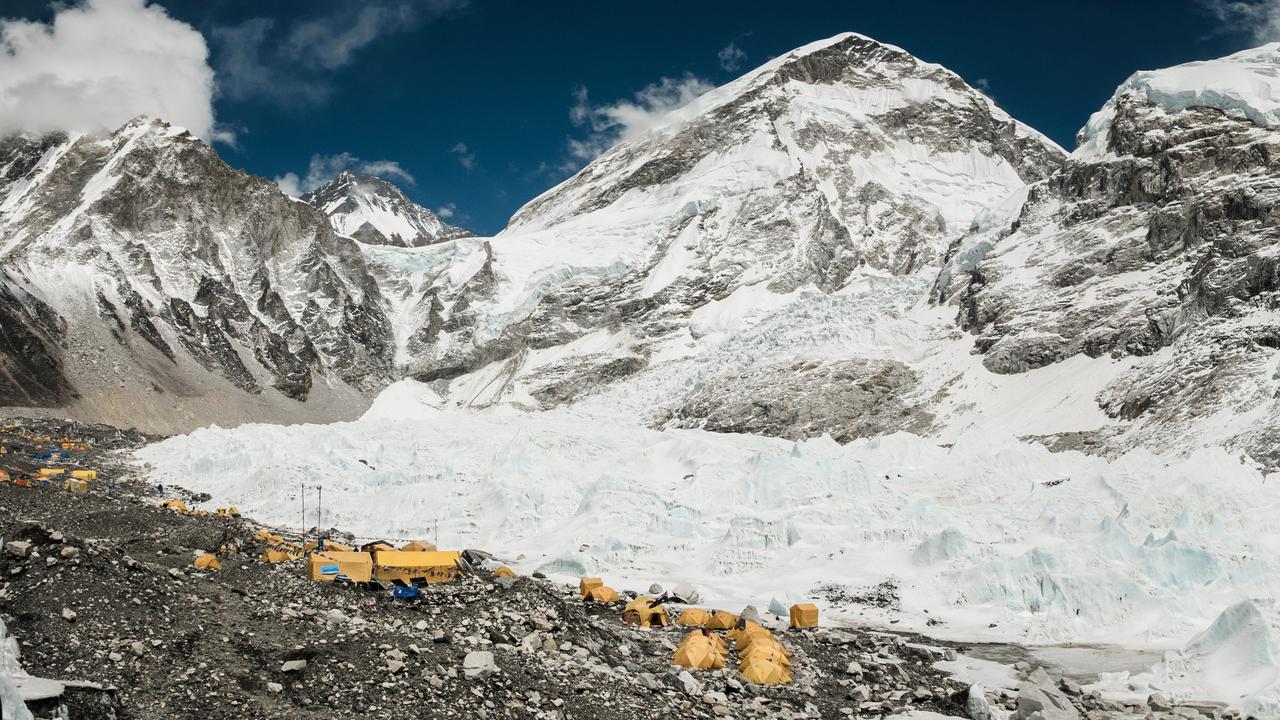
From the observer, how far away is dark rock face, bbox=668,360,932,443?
269 feet

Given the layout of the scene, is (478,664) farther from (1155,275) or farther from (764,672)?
(1155,275)

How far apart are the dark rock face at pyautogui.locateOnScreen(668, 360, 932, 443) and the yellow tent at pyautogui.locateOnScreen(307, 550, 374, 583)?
2508 inches

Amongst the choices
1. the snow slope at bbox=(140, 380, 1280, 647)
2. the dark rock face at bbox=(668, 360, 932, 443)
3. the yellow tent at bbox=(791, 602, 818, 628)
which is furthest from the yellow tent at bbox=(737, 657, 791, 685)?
the dark rock face at bbox=(668, 360, 932, 443)

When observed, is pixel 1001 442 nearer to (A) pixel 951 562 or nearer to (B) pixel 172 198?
(A) pixel 951 562

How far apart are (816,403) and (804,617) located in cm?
6165

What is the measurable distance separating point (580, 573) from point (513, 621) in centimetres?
1582

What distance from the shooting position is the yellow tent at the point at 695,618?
24188 mm

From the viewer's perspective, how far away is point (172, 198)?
156125mm

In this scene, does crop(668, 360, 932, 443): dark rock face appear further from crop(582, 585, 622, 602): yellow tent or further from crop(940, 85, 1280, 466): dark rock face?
crop(582, 585, 622, 602): yellow tent

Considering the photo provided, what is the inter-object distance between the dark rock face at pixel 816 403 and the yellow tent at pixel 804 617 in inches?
2142

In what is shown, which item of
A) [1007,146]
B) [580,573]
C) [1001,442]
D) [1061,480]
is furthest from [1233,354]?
[1007,146]

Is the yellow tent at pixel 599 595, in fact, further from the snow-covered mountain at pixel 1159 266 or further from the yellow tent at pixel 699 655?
the snow-covered mountain at pixel 1159 266

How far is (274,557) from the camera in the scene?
21.8 m

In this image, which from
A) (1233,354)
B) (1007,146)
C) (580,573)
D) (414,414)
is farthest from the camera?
(1007,146)
